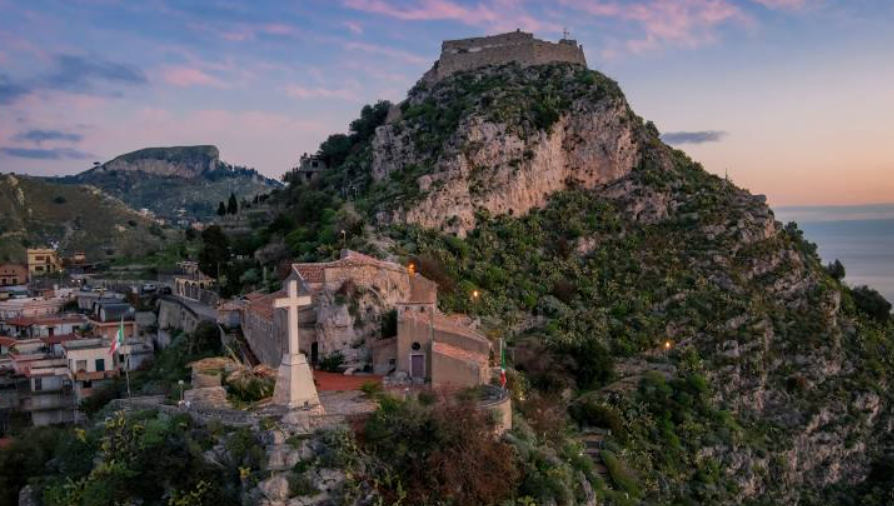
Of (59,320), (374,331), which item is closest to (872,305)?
(374,331)

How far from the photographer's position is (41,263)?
80.6 m

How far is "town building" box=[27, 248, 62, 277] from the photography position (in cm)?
7975

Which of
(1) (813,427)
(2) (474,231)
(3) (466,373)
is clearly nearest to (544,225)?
(2) (474,231)

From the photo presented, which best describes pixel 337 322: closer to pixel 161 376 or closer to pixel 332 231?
pixel 161 376

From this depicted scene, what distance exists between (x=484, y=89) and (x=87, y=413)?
107 ft

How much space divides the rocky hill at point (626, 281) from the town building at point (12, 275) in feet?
121

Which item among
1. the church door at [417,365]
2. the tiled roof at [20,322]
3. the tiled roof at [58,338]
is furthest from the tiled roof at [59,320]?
the church door at [417,365]

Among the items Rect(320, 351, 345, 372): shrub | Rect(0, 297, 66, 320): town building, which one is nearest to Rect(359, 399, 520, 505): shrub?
Rect(320, 351, 345, 372): shrub

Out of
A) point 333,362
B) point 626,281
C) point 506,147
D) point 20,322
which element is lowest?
point 20,322

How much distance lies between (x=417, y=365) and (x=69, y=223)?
326ft

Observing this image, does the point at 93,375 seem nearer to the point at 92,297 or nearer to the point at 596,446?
the point at 92,297

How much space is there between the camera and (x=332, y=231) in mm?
39750

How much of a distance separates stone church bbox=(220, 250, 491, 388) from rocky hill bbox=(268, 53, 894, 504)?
4.08 m

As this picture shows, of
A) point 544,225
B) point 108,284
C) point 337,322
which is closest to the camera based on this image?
point 337,322
